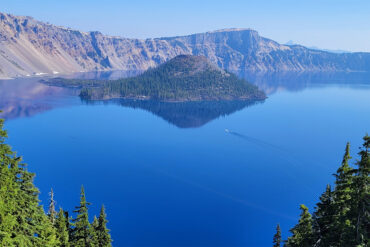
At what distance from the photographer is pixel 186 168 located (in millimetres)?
105625

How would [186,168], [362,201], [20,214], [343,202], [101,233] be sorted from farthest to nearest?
1. [186,168]
2. [101,233]
3. [20,214]
4. [343,202]
5. [362,201]

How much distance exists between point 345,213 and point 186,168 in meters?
82.4

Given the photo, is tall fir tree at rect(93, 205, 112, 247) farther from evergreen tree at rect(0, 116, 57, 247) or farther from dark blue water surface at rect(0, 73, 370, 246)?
dark blue water surface at rect(0, 73, 370, 246)

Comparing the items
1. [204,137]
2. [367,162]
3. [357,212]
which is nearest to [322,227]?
[357,212]

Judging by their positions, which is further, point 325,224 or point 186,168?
point 186,168

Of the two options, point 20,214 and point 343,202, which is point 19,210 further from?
point 343,202

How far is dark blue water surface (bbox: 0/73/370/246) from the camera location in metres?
70.9

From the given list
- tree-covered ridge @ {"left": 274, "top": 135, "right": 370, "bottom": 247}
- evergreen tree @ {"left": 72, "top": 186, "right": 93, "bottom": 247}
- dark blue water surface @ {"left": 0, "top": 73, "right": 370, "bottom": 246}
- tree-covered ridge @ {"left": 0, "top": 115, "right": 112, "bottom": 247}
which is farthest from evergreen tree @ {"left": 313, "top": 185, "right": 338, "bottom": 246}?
dark blue water surface @ {"left": 0, "top": 73, "right": 370, "bottom": 246}

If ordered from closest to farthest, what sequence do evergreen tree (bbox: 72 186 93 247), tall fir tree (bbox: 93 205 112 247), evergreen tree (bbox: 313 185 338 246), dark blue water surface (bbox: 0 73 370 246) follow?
evergreen tree (bbox: 313 185 338 246)
evergreen tree (bbox: 72 186 93 247)
tall fir tree (bbox: 93 205 112 247)
dark blue water surface (bbox: 0 73 370 246)

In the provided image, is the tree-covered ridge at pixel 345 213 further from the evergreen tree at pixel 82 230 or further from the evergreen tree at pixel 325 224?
the evergreen tree at pixel 82 230

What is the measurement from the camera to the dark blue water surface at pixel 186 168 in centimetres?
7094

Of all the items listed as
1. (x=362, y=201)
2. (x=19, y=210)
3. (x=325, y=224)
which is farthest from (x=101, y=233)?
(x=362, y=201)

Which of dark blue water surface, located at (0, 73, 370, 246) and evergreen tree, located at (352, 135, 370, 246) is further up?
evergreen tree, located at (352, 135, 370, 246)

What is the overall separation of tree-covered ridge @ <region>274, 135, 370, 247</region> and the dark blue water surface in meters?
37.9
